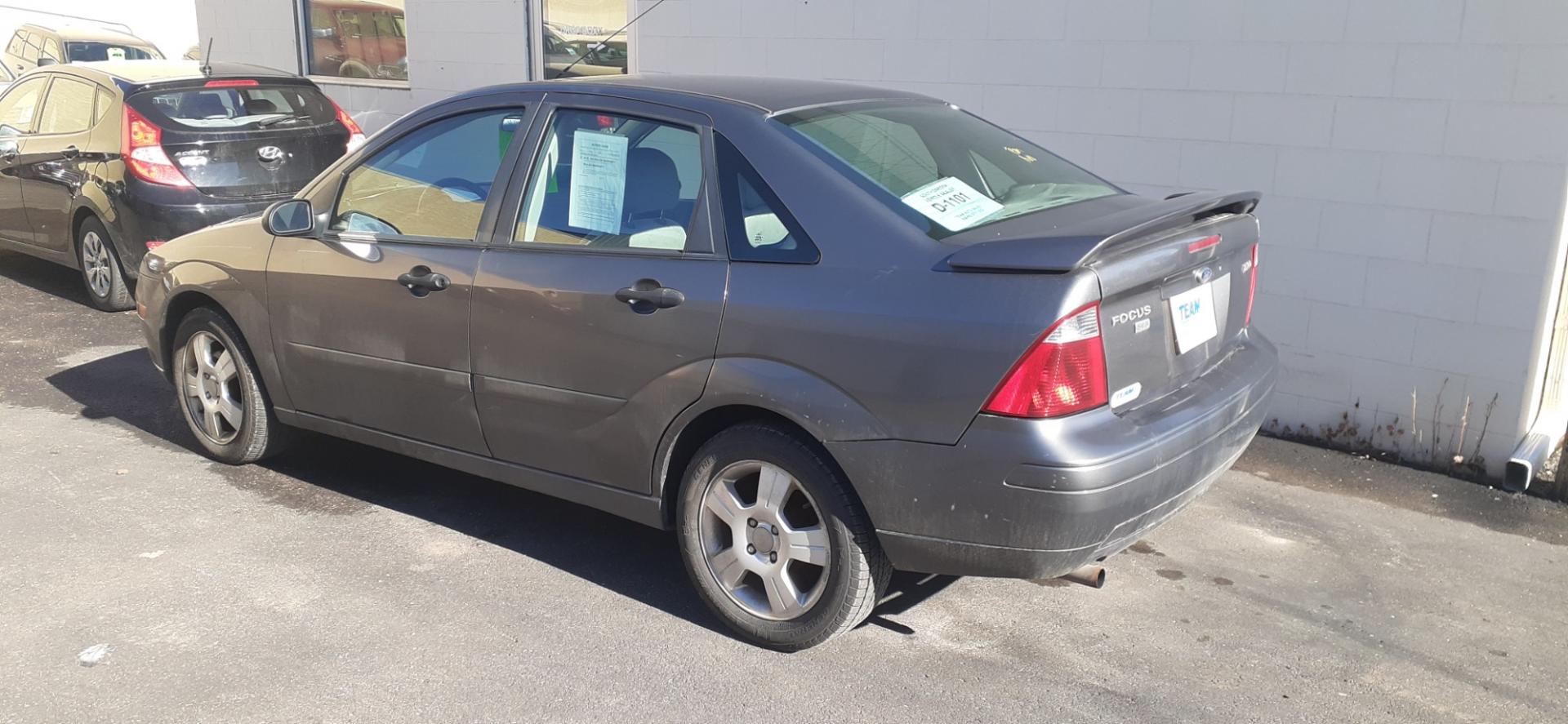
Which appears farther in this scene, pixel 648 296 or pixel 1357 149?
pixel 1357 149

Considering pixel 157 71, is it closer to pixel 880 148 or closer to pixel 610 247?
pixel 610 247

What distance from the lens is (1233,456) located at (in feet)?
12.8

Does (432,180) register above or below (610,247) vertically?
above

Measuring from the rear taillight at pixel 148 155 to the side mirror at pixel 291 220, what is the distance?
11.0ft

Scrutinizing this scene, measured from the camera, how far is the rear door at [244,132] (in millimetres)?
7766

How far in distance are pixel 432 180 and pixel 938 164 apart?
1.85 metres

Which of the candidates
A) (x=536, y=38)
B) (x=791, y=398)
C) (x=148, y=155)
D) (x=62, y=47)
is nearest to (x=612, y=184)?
(x=791, y=398)

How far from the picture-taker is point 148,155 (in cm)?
766

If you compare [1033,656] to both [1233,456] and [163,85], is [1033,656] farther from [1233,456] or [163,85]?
[163,85]

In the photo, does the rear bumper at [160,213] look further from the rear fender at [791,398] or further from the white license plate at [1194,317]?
the white license plate at [1194,317]

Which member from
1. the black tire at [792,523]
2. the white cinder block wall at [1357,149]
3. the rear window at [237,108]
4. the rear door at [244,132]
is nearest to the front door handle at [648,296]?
the black tire at [792,523]

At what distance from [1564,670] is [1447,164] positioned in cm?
253

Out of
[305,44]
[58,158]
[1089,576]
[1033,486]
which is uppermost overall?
[305,44]

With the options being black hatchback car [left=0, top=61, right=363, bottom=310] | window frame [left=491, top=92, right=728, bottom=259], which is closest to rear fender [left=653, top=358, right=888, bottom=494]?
window frame [left=491, top=92, right=728, bottom=259]
